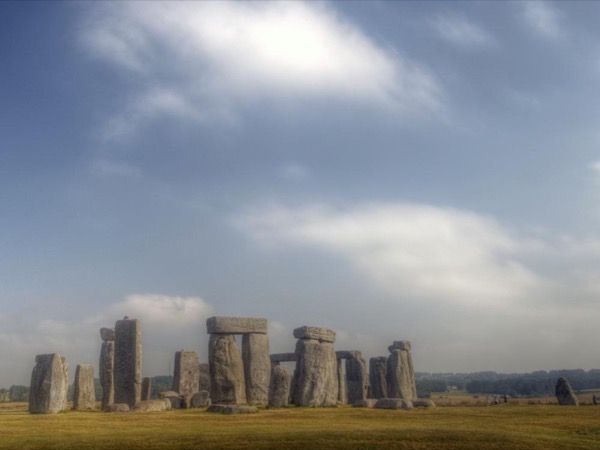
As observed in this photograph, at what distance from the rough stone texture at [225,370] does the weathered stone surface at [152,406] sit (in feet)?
5.93

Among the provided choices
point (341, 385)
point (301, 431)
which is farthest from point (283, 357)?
point (301, 431)

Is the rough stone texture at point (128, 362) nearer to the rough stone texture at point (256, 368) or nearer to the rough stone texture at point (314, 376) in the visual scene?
Result: the rough stone texture at point (256, 368)

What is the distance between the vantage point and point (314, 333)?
25375mm

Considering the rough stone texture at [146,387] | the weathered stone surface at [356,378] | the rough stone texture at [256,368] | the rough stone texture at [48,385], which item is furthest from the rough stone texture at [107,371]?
the weathered stone surface at [356,378]

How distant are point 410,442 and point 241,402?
37.2 feet

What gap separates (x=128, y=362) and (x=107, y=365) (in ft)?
7.65

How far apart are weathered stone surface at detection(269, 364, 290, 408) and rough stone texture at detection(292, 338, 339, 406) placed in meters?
0.79

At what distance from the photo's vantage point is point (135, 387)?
981 inches

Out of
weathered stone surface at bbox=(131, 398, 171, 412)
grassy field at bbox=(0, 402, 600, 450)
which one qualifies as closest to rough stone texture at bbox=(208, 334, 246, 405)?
weathered stone surface at bbox=(131, 398, 171, 412)

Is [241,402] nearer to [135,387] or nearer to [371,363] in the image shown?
[135,387]

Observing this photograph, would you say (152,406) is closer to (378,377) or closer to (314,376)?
(314,376)

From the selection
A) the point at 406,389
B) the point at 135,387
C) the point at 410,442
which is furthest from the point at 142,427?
the point at 406,389

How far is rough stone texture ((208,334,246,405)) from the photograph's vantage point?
2400cm

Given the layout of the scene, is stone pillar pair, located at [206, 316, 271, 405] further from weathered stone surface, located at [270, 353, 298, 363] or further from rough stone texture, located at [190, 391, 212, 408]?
weathered stone surface, located at [270, 353, 298, 363]
